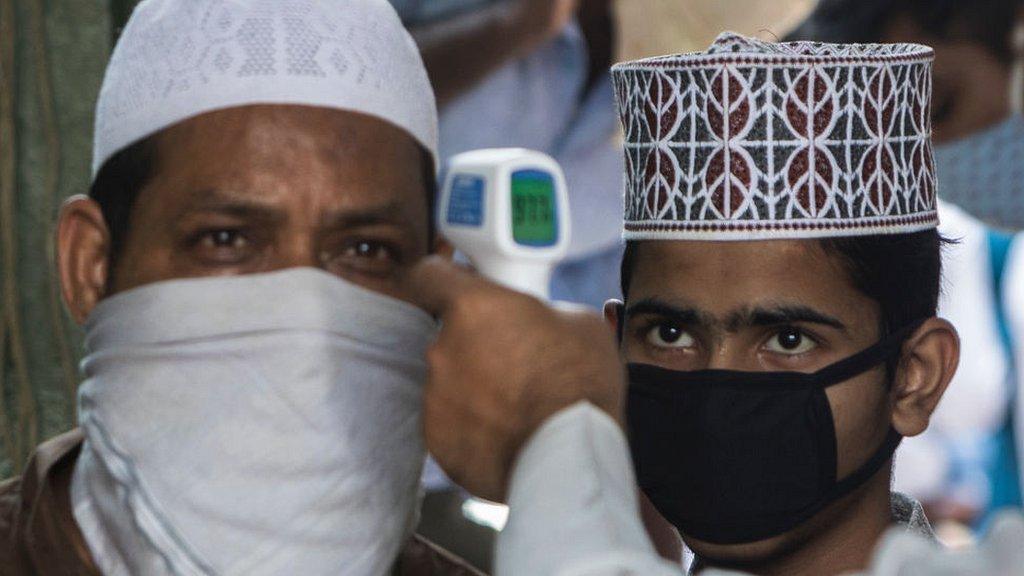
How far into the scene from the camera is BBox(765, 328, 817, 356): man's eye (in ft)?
9.41

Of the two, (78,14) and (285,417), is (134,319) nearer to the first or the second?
(285,417)

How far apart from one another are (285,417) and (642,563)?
829mm

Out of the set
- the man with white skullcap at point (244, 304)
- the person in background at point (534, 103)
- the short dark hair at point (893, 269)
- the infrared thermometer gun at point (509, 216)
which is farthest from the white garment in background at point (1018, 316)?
the infrared thermometer gun at point (509, 216)

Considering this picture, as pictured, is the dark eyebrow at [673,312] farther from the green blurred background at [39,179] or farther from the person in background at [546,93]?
the person in background at [546,93]

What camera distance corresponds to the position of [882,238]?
115 inches

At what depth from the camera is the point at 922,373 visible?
9.74 feet

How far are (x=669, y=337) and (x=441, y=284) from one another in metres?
0.90

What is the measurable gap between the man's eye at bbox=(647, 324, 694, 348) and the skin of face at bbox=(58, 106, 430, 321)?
18.6 inches

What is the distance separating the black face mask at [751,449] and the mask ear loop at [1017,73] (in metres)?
3.07

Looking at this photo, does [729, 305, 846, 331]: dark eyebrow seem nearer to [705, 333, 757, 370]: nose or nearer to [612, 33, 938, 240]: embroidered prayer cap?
[705, 333, 757, 370]: nose

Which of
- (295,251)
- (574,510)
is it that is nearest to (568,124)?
(295,251)

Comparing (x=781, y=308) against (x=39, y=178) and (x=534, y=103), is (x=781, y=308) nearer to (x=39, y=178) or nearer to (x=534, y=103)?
(x=39, y=178)

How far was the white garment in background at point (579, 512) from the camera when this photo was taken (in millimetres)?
1902

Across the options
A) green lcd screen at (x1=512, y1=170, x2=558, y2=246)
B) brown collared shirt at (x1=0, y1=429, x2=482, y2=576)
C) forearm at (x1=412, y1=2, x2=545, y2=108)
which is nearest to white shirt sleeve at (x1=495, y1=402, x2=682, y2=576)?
green lcd screen at (x1=512, y1=170, x2=558, y2=246)
